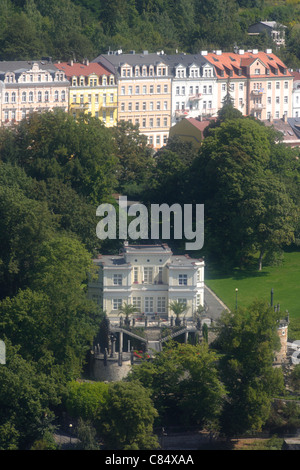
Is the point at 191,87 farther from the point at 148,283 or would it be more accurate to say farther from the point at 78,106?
the point at 148,283

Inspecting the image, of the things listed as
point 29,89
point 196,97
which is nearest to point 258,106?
point 196,97

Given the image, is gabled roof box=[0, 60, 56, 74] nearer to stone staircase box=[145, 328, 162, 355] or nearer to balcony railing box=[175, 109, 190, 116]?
balcony railing box=[175, 109, 190, 116]

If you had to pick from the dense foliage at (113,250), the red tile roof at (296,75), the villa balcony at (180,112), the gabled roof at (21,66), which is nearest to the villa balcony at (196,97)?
the villa balcony at (180,112)

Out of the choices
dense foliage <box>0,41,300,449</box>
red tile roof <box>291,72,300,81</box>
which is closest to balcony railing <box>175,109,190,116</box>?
red tile roof <box>291,72,300,81</box>

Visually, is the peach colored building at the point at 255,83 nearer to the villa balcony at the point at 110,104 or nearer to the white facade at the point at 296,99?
the white facade at the point at 296,99

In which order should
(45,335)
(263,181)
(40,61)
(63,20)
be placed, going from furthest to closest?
1. (63,20)
2. (40,61)
3. (263,181)
4. (45,335)
